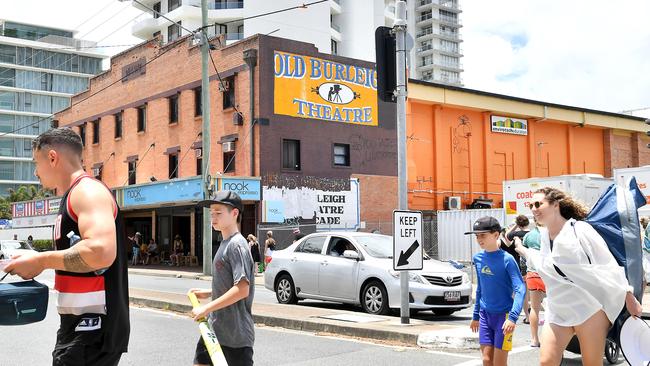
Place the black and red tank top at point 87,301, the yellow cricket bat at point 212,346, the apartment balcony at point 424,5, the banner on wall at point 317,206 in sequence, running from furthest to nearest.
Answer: the apartment balcony at point 424,5
the banner on wall at point 317,206
the yellow cricket bat at point 212,346
the black and red tank top at point 87,301

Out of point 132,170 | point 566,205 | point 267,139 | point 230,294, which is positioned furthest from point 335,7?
point 230,294

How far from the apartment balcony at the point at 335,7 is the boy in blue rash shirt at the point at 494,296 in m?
58.0

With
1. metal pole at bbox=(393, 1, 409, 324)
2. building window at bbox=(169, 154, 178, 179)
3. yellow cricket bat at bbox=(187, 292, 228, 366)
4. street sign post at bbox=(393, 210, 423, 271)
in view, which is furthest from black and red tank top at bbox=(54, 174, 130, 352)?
building window at bbox=(169, 154, 178, 179)

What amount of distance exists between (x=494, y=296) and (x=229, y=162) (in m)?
24.8

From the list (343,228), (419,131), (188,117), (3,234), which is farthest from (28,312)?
(3,234)

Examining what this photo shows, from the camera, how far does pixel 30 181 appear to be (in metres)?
99.6

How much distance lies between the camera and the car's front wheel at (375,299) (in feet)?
41.0

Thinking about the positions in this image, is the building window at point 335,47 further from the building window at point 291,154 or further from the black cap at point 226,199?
the black cap at point 226,199

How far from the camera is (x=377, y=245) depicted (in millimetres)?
13523

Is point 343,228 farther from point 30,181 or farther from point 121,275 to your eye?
point 30,181

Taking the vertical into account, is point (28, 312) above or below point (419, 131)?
below

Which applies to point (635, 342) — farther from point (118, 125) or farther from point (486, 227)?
point (118, 125)

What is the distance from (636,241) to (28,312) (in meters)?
4.11

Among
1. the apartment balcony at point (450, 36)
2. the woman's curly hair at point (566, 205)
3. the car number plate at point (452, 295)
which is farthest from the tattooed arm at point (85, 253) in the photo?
the apartment balcony at point (450, 36)
